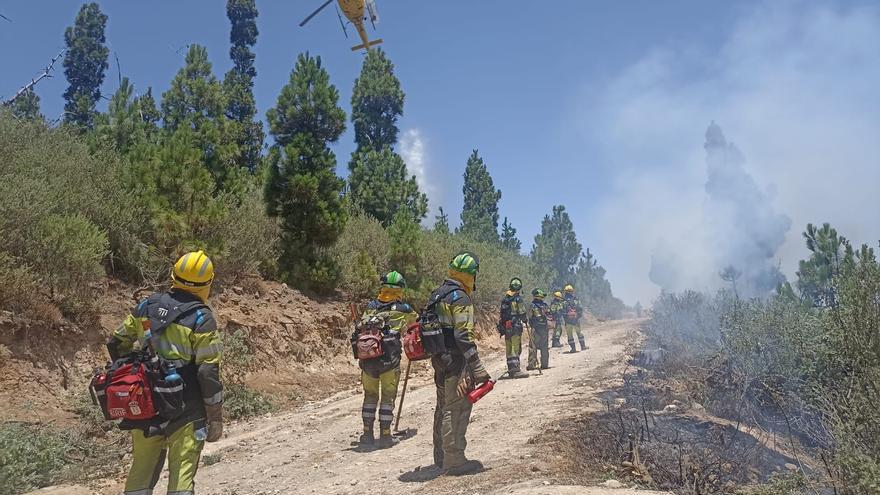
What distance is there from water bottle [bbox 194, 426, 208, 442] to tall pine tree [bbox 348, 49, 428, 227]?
66.7 ft

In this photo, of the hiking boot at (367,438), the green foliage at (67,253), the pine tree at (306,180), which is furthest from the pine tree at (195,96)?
the hiking boot at (367,438)

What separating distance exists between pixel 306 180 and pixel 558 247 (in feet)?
138

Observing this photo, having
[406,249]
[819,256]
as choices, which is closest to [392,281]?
[406,249]

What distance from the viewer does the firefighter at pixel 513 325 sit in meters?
12.8

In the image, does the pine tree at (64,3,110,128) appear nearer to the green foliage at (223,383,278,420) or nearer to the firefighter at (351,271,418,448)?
the green foliage at (223,383,278,420)

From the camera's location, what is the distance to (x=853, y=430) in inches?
208

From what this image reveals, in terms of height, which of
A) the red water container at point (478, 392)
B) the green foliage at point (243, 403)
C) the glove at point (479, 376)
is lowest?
the green foliage at point (243, 403)

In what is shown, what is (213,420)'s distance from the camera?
13.9 feet

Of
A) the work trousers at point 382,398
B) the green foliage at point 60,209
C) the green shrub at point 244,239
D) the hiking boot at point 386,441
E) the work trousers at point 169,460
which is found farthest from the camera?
the green shrub at point 244,239

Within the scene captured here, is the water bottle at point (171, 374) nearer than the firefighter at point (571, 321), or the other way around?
the water bottle at point (171, 374)

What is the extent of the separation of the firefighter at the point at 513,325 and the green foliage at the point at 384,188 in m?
12.6

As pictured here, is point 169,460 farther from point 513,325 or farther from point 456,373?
point 513,325

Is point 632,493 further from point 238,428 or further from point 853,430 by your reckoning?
point 238,428

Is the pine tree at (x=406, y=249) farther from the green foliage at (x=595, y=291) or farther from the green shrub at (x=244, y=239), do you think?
the green foliage at (x=595, y=291)
